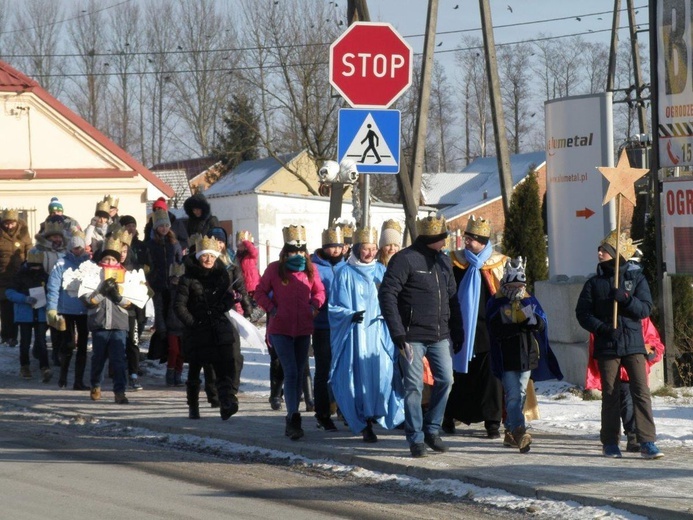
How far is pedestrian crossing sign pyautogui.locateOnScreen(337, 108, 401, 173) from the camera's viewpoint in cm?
1158

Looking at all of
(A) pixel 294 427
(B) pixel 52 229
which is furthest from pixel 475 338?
(B) pixel 52 229

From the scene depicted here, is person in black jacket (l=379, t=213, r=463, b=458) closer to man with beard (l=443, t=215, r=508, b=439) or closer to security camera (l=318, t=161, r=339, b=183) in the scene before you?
man with beard (l=443, t=215, r=508, b=439)

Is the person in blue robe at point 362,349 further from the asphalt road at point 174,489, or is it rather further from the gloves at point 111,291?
the gloves at point 111,291

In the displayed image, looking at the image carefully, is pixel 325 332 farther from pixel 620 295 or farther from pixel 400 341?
pixel 620 295

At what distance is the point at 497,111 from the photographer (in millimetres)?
18750

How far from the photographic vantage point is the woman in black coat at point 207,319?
12.6 meters

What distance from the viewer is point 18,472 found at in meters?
9.88

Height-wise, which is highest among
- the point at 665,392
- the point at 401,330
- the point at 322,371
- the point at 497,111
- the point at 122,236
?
the point at 497,111

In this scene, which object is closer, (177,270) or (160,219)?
(177,270)

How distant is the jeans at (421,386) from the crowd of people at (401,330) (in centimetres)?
1

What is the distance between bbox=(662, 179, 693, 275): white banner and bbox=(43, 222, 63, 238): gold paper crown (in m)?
7.48

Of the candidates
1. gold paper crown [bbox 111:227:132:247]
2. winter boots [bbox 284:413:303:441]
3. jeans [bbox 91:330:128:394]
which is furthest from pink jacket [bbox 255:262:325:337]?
gold paper crown [bbox 111:227:132:247]

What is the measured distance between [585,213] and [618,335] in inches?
196

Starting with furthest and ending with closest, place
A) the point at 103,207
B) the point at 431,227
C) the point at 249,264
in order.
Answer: the point at 103,207, the point at 249,264, the point at 431,227
